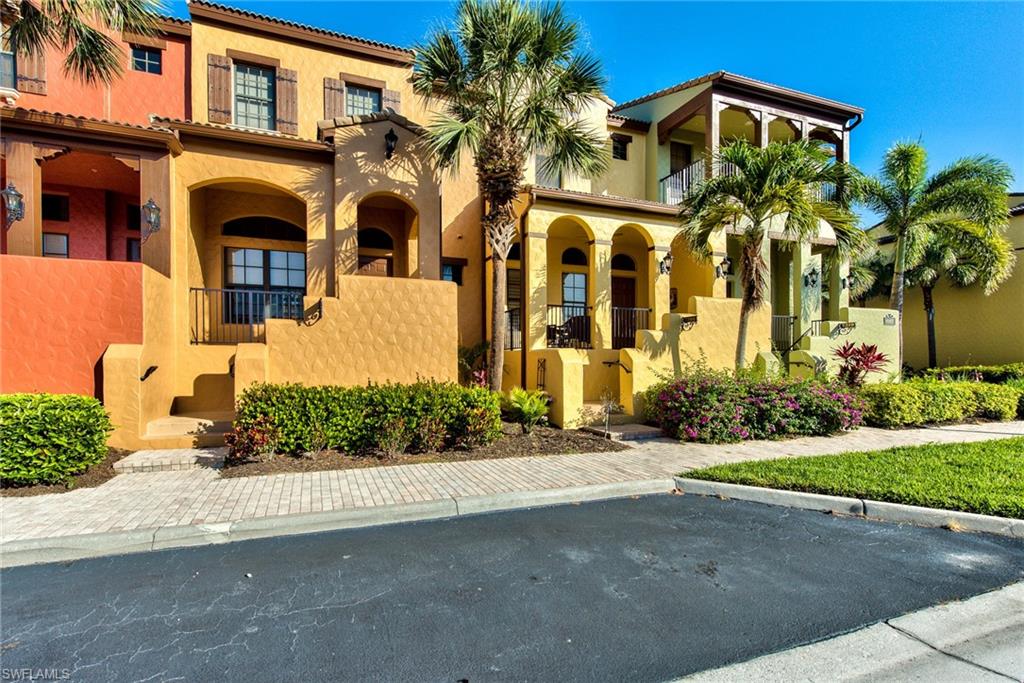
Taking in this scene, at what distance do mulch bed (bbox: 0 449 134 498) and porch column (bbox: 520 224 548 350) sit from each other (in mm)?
8352

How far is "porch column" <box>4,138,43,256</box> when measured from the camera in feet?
27.8

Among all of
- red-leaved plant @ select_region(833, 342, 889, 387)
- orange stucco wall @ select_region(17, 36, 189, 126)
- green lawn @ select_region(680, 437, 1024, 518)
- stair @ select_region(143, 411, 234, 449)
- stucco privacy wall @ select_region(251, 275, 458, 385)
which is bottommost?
green lawn @ select_region(680, 437, 1024, 518)

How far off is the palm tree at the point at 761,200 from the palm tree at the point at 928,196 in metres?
4.48

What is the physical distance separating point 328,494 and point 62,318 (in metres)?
6.31

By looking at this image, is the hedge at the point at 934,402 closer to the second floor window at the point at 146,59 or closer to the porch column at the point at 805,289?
the porch column at the point at 805,289

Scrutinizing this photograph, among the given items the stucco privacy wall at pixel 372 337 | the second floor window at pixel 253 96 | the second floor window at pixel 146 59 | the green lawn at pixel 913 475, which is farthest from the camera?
the second floor window at pixel 253 96

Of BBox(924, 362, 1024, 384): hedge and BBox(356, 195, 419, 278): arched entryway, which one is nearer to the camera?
BBox(356, 195, 419, 278): arched entryway

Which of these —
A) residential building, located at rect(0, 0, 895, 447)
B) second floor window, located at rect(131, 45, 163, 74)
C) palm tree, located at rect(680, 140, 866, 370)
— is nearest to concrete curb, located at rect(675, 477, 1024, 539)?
residential building, located at rect(0, 0, 895, 447)

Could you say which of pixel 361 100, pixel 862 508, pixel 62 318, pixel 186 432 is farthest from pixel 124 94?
pixel 862 508

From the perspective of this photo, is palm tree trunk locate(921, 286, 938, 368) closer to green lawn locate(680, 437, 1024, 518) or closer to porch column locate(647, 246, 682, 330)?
porch column locate(647, 246, 682, 330)

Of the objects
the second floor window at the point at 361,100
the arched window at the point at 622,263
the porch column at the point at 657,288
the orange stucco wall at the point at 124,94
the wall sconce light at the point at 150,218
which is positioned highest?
the second floor window at the point at 361,100

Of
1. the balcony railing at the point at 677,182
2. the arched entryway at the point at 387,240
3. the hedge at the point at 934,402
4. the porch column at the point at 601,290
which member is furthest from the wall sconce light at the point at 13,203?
the hedge at the point at 934,402

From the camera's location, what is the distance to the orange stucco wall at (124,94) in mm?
11305

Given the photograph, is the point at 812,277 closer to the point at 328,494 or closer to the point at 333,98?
the point at 333,98
